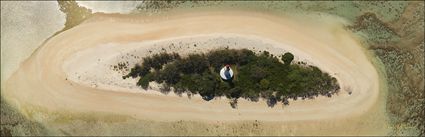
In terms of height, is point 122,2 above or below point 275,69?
above

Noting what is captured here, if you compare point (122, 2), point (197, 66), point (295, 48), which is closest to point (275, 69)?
point (295, 48)

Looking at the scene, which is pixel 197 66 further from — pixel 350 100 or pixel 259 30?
pixel 350 100

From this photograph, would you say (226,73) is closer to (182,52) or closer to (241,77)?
(241,77)

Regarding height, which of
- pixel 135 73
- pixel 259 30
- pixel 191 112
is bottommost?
pixel 191 112

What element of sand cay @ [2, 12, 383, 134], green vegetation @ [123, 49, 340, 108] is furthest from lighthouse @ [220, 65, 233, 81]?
sand cay @ [2, 12, 383, 134]

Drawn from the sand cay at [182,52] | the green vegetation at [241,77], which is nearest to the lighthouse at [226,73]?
the green vegetation at [241,77]

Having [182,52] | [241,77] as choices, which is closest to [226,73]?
[241,77]
